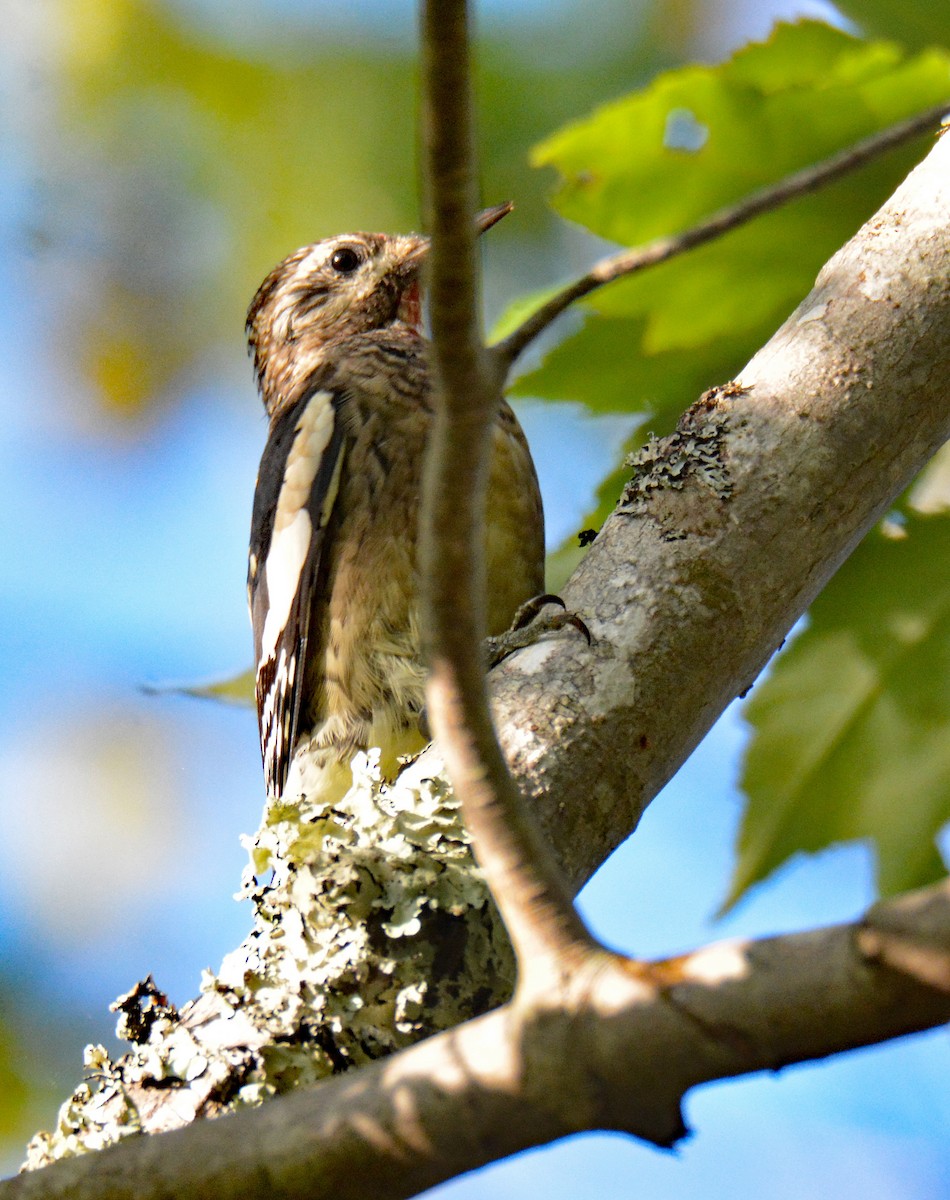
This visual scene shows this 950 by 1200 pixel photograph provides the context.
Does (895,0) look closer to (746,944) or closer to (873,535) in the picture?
(873,535)

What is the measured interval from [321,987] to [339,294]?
307 cm

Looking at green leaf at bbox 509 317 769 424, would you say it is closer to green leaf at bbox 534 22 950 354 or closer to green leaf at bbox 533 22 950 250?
green leaf at bbox 534 22 950 354

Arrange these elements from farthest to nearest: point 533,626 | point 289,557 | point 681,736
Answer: point 289,557 < point 533,626 < point 681,736

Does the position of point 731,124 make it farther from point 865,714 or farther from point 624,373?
point 865,714

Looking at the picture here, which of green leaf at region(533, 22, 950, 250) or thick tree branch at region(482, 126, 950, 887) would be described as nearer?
thick tree branch at region(482, 126, 950, 887)

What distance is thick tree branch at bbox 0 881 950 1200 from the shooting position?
893 mm

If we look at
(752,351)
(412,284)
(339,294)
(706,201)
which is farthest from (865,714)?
(339,294)

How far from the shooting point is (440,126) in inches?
36.9

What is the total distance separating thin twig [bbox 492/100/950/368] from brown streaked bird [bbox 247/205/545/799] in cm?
159

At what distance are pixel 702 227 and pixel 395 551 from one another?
1.97 m

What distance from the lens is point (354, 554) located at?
3.00 metres

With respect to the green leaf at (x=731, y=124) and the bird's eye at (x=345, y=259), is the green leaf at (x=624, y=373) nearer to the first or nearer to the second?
the green leaf at (x=731, y=124)

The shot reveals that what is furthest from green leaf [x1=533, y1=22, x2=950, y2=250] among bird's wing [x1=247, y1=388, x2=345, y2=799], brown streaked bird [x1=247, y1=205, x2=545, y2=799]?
bird's wing [x1=247, y1=388, x2=345, y2=799]

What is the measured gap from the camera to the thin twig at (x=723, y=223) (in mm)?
1020
